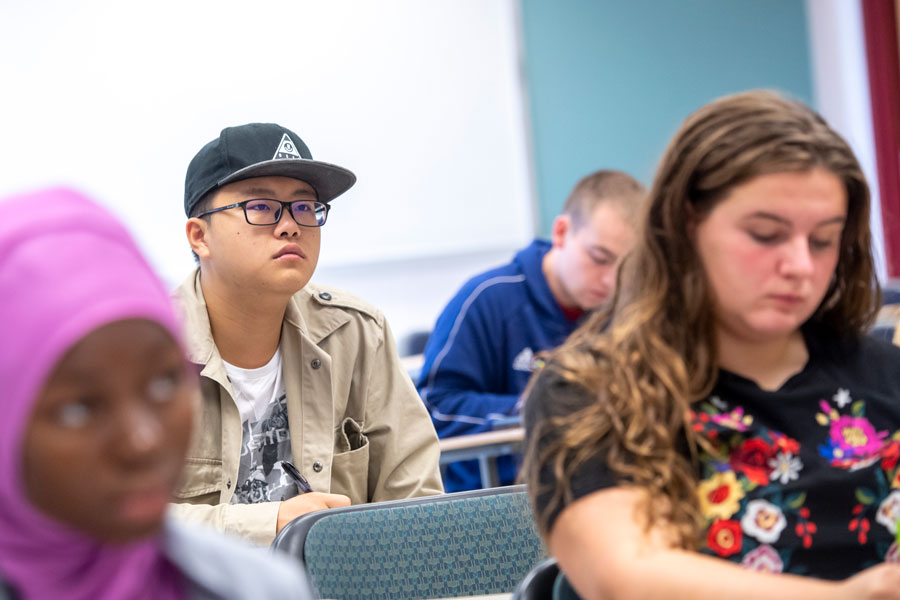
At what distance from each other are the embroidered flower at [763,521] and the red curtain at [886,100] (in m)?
4.45

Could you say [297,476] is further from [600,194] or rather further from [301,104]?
[301,104]

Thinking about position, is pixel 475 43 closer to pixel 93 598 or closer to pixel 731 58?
pixel 731 58

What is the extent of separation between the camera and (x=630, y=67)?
542 cm

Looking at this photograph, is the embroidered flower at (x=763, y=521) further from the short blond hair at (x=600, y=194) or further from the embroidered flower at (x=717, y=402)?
the short blond hair at (x=600, y=194)

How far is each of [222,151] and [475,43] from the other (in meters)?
3.37

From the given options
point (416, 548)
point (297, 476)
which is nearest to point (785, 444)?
point (416, 548)

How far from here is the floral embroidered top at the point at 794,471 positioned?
1.09 metres

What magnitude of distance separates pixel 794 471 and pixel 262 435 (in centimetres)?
111

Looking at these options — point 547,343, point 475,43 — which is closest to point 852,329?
point 547,343

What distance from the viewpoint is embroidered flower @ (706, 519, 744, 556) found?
42.4 inches

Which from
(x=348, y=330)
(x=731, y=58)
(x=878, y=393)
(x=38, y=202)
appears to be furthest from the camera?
(x=731, y=58)

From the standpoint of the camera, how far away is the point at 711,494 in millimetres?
1103

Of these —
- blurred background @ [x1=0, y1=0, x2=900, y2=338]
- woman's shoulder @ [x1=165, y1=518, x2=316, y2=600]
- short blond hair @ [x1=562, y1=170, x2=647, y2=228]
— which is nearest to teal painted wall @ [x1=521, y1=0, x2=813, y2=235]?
blurred background @ [x1=0, y1=0, x2=900, y2=338]

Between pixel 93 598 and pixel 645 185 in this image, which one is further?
pixel 645 185
